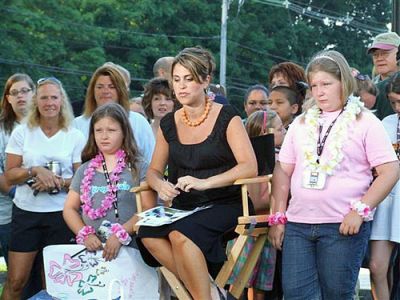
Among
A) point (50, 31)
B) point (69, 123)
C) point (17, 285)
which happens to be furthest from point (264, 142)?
point (50, 31)

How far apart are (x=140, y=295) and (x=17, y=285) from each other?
1.32 metres

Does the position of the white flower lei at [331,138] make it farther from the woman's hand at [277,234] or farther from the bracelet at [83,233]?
the bracelet at [83,233]

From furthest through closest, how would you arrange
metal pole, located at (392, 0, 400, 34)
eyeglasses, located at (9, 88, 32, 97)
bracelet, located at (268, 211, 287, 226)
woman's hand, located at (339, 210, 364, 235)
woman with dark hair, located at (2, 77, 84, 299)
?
1. eyeglasses, located at (9, 88, 32, 97)
2. metal pole, located at (392, 0, 400, 34)
3. woman with dark hair, located at (2, 77, 84, 299)
4. bracelet, located at (268, 211, 287, 226)
5. woman's hand, located at (339, 210, 364, 235)

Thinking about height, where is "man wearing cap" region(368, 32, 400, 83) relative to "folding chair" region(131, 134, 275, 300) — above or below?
above

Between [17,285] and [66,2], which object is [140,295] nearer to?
[17,285]

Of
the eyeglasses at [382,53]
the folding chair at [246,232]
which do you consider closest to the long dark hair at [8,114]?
the folding chair at [246,232]

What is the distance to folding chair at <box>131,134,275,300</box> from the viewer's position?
19.1 feet

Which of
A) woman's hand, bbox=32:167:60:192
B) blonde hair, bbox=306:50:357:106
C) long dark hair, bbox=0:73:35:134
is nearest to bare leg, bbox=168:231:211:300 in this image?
blonde hair, bbox=306:50:357:106

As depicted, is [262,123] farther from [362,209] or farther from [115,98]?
[362,209]

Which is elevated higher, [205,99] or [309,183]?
[205,99]

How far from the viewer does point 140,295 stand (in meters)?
6.12

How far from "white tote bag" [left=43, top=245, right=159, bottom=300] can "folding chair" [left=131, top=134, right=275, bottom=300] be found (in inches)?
8.1

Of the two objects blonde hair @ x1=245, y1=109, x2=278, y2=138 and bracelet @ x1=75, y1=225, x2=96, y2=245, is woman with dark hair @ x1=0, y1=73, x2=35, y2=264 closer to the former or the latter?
bracelet @ x1=75, y1=225, x2=96, y2=245

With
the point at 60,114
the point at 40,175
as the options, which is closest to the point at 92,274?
the point at 40,175
